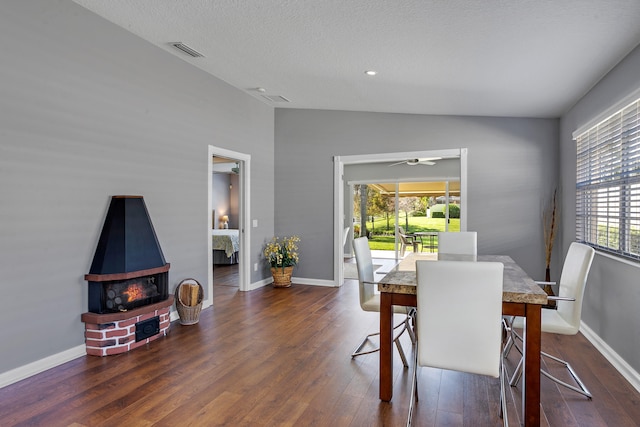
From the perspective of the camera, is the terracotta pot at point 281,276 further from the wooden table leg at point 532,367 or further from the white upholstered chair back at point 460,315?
the wooden table leg at point 532,367

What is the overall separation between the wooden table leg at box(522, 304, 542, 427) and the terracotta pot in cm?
405

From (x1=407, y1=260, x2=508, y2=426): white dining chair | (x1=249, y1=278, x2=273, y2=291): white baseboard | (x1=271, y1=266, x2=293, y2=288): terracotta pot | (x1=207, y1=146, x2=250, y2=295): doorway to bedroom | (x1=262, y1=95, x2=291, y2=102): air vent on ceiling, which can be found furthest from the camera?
(x1=271, y1=266, x2=293, y2=288): terracotta pot

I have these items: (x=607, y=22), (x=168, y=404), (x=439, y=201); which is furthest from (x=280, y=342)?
(x=439, y=201)

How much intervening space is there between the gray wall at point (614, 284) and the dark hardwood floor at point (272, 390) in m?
0.22

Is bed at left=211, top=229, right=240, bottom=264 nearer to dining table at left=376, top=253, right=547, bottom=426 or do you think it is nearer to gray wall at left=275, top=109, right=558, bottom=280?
gray wall at left=275, top=109, right=558, bottom=280

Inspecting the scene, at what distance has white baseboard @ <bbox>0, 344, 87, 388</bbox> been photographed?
2.63 metres

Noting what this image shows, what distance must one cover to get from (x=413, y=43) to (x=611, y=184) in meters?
2.07

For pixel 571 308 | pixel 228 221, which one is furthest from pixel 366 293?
pixel 228 221

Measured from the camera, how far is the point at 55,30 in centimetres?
294

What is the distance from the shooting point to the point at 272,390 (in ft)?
8.34

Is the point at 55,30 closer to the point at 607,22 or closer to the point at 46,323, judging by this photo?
the point at 46,323

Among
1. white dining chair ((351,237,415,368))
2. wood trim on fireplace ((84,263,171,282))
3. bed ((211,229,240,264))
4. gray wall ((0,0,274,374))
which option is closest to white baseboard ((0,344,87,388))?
gray wall ((0,0,274,374))

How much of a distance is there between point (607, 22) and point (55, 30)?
3.94m

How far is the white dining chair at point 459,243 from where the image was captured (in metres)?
3.92
